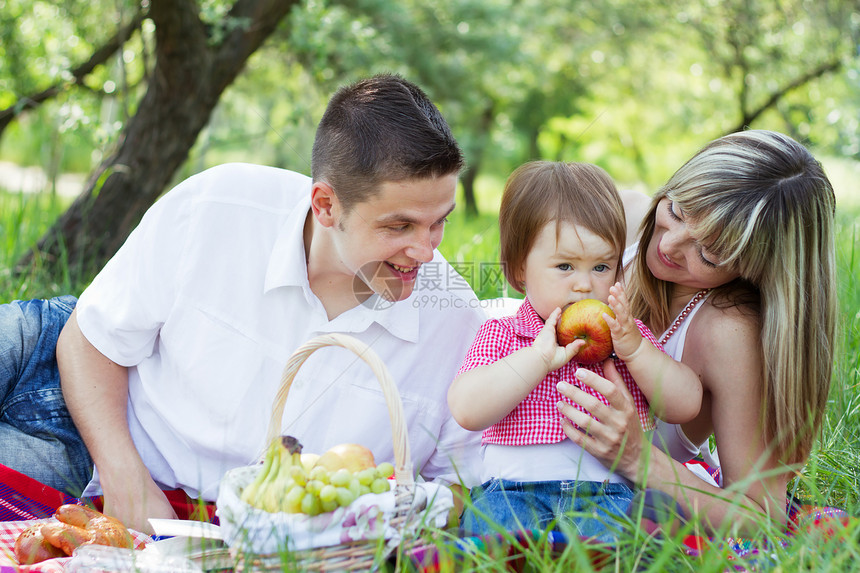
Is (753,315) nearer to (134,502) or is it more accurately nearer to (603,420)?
(603,420)

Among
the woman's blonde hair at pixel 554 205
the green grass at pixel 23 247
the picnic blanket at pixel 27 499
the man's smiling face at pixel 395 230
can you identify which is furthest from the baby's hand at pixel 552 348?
the green grass at pixel 23 247

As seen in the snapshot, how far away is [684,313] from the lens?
2666mm

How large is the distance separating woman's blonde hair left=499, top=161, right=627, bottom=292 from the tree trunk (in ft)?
9.30

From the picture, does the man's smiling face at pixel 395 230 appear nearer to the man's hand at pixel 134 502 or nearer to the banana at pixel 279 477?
the banana at pixel 279 477

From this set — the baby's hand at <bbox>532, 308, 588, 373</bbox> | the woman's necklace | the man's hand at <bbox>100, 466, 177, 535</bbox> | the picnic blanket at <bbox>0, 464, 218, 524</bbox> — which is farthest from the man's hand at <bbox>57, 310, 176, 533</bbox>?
the woman's necklace

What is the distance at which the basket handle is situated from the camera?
76.9 inches

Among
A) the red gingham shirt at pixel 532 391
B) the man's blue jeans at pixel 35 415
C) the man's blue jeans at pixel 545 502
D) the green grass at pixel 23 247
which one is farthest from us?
the green grass at pixel 23 247

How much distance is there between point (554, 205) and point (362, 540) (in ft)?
3.76

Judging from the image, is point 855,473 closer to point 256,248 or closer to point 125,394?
point 256,248

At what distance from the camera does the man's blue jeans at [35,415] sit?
2613 millimetres

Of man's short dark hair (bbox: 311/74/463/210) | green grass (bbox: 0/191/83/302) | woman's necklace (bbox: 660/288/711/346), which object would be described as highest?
man's short dark hair (bbox: 311/74/463/210)

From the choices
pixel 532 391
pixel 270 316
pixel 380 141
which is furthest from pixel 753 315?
pixel 270 316

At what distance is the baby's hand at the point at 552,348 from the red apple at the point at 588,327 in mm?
22

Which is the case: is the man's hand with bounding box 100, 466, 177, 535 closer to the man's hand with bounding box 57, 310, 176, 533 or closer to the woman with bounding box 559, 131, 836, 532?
the man's hand with bounding box 57, 310, 176, 533
